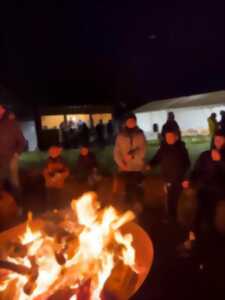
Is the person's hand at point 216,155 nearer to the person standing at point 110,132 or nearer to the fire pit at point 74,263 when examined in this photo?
the fire pit at point 74,263

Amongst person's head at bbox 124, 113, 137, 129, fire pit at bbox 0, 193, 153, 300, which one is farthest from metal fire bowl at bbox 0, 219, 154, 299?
person's head at bbox 124, 113, 137, 129

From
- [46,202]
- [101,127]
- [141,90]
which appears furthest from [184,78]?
[46,202]

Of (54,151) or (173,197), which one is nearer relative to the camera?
(173,197)

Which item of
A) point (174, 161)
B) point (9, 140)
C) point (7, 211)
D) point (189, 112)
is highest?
point (189, 112)

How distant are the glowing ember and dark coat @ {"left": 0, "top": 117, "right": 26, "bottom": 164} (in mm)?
3083

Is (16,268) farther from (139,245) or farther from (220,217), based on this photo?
(220,217)

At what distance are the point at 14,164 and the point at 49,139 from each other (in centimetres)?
1678

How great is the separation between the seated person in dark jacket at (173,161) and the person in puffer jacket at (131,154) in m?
0.47

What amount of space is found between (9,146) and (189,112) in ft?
41.0

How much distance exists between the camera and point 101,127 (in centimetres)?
2116

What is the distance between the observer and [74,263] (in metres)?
3.03

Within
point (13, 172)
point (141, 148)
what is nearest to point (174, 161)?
point (141, 148)

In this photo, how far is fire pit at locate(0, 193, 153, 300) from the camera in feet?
9.29

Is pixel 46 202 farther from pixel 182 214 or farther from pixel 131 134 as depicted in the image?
pixel 182 214
